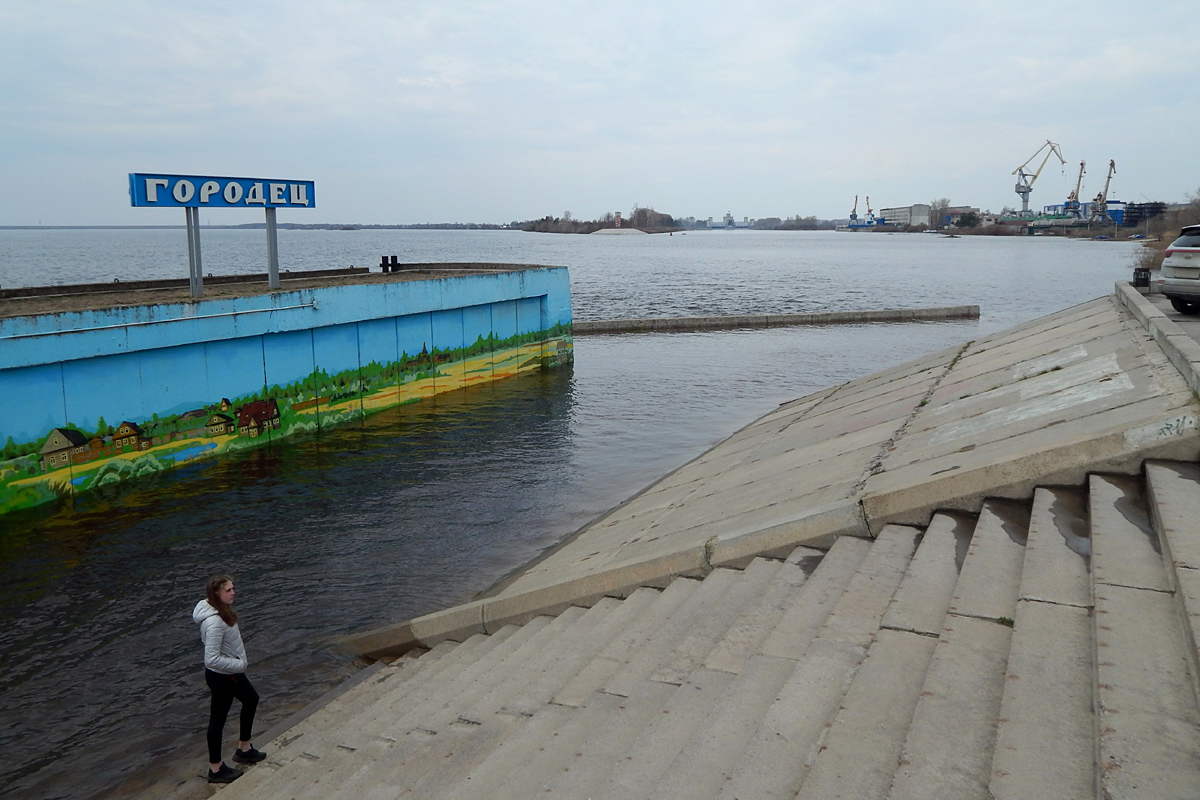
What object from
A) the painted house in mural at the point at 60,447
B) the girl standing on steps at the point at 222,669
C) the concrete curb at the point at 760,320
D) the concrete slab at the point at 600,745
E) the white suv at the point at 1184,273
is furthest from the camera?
the concrete curb at the point at 760,320

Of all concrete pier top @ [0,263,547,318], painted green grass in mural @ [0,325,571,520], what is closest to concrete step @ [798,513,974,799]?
painted green grass in mural @ [0,325,571,520]

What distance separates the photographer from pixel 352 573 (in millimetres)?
10945

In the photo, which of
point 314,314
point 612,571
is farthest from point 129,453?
point 612,571

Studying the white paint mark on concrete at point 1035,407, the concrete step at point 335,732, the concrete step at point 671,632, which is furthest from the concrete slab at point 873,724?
the white paint mark on concrete at point 1035,407

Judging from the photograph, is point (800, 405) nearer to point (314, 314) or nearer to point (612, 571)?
point (314, 314)

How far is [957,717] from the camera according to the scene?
3.75 m

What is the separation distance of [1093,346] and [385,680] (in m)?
10.2

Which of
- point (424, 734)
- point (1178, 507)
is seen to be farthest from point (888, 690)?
point (424, 734)

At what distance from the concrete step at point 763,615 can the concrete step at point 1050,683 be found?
1496 millimetres

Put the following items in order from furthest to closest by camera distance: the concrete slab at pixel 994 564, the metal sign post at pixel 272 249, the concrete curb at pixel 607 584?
the metal sign post at pixel 272 249, the concrete curb at pixel 607 584, the concrete slab at pixel 994 564

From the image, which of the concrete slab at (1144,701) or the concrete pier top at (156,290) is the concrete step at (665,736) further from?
the concrete pier top at (156,290)

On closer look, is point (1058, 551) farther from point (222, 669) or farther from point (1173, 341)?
point (222, 669)

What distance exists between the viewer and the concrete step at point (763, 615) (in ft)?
17.0

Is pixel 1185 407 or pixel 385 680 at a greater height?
pixel 1185 407
